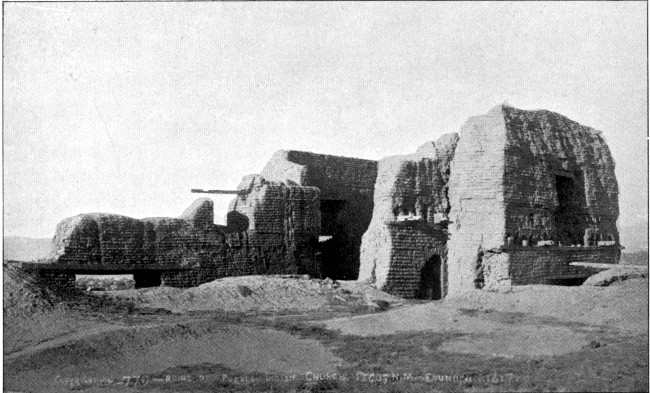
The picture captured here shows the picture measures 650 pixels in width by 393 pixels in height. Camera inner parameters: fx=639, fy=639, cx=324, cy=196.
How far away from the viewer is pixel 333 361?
830cm

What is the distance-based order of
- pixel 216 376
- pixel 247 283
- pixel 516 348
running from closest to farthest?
pixel 216 376 < pixel 516 348 < pixel 247 283

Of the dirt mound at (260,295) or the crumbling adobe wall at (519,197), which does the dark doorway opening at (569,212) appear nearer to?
the crumbling adobe wall at (519,197)

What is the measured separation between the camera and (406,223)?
1658cm

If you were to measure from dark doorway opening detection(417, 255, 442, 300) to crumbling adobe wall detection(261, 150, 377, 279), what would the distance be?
5.34 m

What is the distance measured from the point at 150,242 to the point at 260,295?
3.96 metres

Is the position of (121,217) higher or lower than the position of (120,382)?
higher

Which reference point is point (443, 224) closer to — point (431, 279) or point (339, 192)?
point (431, 279)

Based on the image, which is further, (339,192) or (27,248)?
(27,248)

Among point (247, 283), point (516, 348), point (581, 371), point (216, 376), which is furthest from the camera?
point (247, 283)

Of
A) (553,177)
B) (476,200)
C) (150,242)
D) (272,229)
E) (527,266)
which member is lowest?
(527,266)

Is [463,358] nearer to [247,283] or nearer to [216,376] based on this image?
[216,376]

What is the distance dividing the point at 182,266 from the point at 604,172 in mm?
11884

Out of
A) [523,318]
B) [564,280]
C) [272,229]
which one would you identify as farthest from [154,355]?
[564,280]

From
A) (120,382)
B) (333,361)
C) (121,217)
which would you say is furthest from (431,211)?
(120,382)
